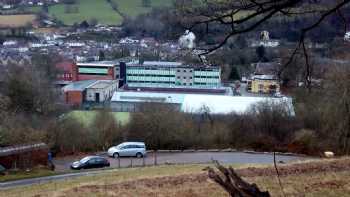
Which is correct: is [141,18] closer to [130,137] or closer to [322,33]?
[130,137]

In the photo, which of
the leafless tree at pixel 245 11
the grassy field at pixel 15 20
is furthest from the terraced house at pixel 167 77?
the leafless tree at pixel 245 11

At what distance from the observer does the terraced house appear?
4099cm

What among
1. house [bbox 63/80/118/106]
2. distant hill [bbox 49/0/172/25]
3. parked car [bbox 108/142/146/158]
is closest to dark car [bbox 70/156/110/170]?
parked car [bbox 108/142/146/158]

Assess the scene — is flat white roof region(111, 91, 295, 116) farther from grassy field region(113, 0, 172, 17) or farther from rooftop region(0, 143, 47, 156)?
grassy field region(113, 0, 172, 17)

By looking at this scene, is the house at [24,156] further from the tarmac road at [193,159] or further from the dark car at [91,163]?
the dark car at [91,163]

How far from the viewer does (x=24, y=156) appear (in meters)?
17.3

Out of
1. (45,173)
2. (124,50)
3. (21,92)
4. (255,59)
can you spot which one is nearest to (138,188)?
(45,173)

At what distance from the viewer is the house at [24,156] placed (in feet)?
56.1

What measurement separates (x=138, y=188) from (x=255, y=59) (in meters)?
37.0

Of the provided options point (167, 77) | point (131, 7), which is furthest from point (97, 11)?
point (167, 77)

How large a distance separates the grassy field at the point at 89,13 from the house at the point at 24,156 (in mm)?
57530

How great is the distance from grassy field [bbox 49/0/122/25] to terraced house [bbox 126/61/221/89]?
2808cm

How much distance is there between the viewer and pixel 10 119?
2130 cm

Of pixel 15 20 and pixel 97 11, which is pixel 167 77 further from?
pixel 97 11
